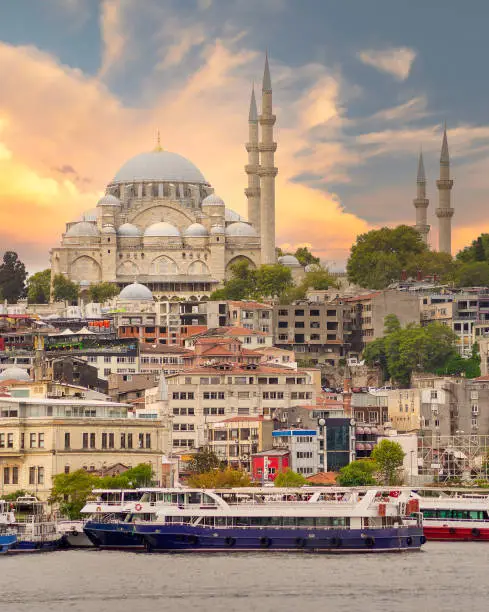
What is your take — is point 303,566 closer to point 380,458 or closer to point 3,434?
point 3,434

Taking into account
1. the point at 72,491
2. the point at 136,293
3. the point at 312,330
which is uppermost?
the point at 136,293

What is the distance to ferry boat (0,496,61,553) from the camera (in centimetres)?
9281

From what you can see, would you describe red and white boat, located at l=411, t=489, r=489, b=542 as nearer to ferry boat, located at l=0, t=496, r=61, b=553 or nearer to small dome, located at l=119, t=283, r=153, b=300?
ferry boat, located at l=0, t=496, r=61, b=553

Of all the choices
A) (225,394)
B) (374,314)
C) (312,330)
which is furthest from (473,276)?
(225,394)

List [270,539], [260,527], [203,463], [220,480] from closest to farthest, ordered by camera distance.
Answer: [270,539] → [260,527] → [220,480] → [203,463]

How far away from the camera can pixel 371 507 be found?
309 ft

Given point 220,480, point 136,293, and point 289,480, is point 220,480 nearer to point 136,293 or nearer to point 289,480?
point 289,480

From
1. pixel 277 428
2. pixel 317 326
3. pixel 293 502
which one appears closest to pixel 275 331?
pixel 317 326

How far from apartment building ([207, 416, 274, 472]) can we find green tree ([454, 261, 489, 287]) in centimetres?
6322

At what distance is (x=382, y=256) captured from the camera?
194 m

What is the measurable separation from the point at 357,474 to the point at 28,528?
23396 mm

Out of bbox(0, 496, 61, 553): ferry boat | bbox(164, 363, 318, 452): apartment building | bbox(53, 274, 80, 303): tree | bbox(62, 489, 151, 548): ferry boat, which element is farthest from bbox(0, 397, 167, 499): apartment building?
bbox(53, 274, 80, 303): tree

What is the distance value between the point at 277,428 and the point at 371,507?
29.4m

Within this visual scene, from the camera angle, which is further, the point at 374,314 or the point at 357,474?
the point at 374,314
